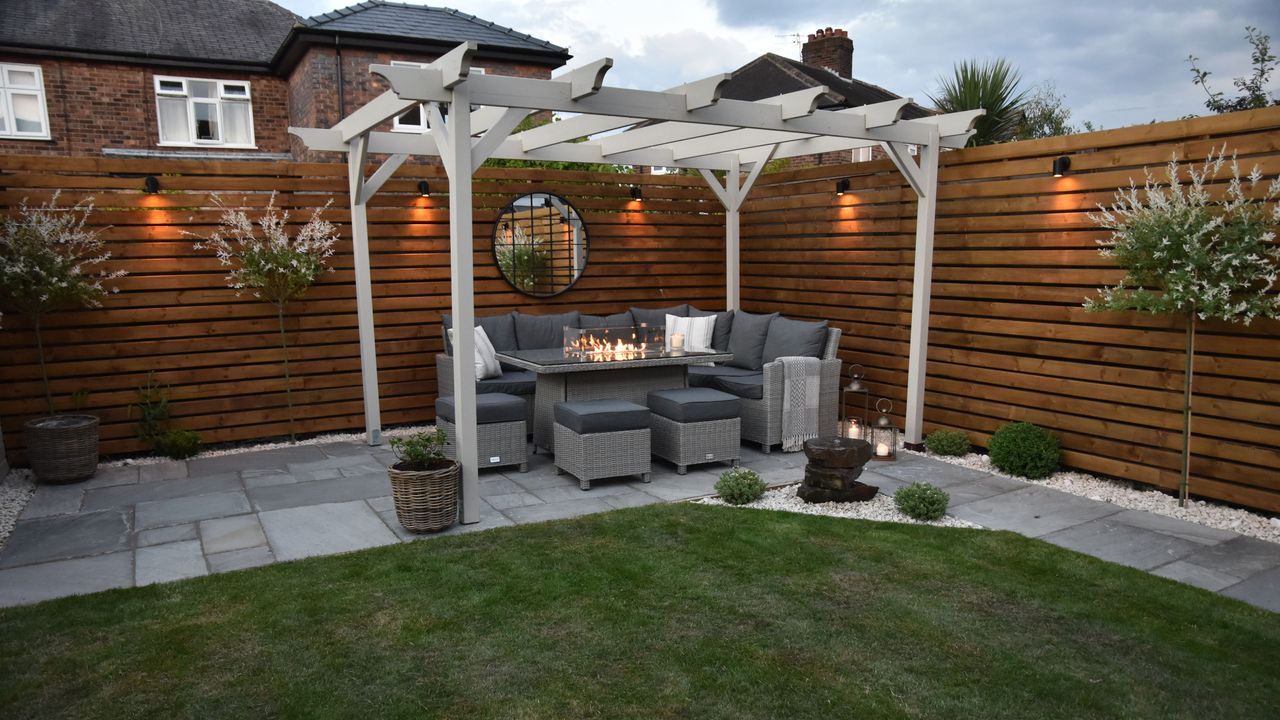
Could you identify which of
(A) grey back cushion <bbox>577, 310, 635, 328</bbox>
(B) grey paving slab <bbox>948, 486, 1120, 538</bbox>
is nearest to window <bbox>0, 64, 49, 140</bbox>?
(A) grey back cushion <bbox>577, 310, 635, 328</bbox>

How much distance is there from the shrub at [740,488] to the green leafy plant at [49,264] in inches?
183

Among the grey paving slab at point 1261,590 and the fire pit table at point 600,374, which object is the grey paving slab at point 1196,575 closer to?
the grey paving slab at point 1261,590

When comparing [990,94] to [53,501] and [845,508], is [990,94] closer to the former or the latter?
[845,508]

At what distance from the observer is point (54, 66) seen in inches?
479

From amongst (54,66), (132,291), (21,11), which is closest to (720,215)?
(132,291)

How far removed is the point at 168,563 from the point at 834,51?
1399 centimetres

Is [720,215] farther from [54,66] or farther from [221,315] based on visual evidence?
[54,66]

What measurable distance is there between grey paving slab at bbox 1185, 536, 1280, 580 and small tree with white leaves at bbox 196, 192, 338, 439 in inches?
241

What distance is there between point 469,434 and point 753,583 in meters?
1.83

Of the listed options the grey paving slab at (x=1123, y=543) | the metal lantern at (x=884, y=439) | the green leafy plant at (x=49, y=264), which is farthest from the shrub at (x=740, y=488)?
the green leafy plant at (x=49, y=264)

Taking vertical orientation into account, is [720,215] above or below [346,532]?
above

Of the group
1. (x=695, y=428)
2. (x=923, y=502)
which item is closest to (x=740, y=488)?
(x=695, y=428)

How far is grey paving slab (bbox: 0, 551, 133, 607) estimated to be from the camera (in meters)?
3.74

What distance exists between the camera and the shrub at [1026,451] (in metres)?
5.58
